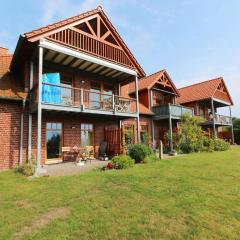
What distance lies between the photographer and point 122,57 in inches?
618

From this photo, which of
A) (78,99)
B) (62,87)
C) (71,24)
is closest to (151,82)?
(78,99)

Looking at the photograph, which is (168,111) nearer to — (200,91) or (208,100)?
(208,100)

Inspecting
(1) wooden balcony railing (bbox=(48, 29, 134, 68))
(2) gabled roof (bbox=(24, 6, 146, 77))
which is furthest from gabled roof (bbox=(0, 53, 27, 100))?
(1) wooden balcony railing (bbox=(48, 29, 134, 68))

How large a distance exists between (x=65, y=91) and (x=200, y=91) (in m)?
19.2

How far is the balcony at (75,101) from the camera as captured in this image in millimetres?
11641

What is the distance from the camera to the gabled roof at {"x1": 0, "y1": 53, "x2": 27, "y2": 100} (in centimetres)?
1198

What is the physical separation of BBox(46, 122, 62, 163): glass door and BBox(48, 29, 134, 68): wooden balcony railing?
15.6 feet

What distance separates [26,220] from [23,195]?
1989mm

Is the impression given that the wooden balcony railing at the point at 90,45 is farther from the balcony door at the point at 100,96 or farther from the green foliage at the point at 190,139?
the green foliage at the point at 190,139

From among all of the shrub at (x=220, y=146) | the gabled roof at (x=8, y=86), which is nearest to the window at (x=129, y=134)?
the shrub at (x=220, y=146)

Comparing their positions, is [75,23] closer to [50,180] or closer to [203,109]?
[50,180]

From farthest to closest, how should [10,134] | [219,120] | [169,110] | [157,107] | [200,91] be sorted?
[200,91] < [219,120] < [157,107] < [169,110] < [10,134]

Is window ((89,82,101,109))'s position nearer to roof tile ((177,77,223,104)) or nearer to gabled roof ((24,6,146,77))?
gabled roof ((24,6,146,77))

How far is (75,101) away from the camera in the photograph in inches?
594
